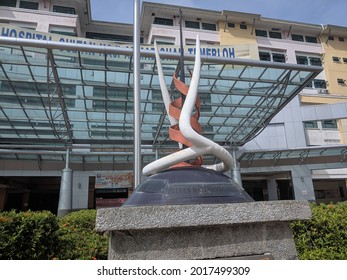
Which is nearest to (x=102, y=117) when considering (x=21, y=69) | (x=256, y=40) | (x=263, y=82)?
(x=21, y=69)

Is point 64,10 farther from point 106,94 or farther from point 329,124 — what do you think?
point 329,124

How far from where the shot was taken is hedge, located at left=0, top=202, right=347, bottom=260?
4.38 metres

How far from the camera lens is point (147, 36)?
31016 mm

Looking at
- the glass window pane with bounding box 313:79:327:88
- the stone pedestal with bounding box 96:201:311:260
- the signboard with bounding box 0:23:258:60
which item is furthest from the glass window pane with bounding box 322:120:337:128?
the stone pedestal with bounding box 96:201:311:260

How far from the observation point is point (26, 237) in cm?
467

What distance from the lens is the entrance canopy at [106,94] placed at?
495 inches

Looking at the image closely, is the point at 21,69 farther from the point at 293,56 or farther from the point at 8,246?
the point at 293,56

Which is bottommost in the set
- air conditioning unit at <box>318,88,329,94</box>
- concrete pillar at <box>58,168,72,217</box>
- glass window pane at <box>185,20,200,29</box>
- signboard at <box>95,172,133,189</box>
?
concrete pillar at <box>58,168,72,217</box>

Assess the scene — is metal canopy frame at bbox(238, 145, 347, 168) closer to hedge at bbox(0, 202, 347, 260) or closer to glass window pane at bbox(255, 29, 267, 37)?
glass window pane at bbox(255, 29, 267, 37)

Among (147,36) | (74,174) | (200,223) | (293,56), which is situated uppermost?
(147,36)

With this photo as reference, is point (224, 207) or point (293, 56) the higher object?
point (293, 56)

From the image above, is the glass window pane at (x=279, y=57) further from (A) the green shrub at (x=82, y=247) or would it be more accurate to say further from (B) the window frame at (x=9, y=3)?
(A) the green shrub at (x=82, y=247)

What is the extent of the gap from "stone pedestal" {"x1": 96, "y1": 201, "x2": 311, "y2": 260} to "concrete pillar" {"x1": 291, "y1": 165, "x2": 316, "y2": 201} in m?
21.5

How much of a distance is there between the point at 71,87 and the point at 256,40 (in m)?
22.8
